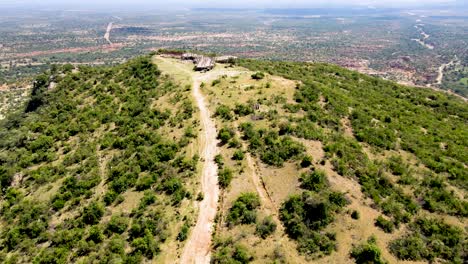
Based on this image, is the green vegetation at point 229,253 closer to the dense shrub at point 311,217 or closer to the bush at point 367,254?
the dense shrub at point 311,217

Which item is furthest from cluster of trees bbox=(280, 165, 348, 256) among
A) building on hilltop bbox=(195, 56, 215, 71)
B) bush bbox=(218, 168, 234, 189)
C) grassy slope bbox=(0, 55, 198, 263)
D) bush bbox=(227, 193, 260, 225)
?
building on hilltop bbox=(195, 56, 215, 71)

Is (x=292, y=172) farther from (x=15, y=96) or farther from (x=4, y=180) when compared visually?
(x=15, y=96)

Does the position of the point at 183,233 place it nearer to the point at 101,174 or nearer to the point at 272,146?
the point at 272,146

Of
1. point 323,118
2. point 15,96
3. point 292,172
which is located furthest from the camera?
point 15,96

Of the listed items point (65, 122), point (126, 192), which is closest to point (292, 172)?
point (126, 192)

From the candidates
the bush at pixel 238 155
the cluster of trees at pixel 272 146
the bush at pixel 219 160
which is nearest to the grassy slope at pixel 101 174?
the bush at pixel 219 160
